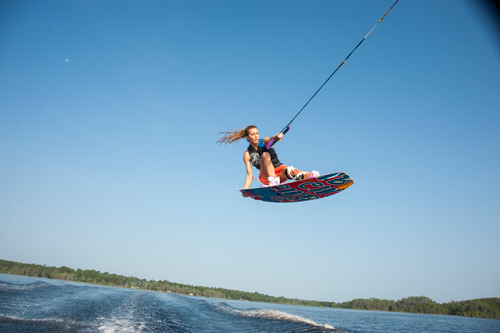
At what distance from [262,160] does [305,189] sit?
192cm

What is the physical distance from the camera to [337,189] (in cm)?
959

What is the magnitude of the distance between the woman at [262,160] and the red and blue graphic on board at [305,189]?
0.33 metres

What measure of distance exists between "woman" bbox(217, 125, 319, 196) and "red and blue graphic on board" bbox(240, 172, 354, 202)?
33 centimetres

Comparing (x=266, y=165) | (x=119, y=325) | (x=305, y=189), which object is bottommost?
(x=119, y=325)

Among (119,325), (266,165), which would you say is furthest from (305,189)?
(119,325)

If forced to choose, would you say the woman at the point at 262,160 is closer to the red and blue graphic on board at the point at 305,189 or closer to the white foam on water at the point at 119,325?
the red and blue graphic on board at the point at 305,189

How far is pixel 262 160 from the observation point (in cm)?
998

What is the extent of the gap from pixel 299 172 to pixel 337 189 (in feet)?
4.95

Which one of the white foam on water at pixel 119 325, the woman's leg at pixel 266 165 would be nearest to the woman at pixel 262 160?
the woman's leg at pixel 266 165

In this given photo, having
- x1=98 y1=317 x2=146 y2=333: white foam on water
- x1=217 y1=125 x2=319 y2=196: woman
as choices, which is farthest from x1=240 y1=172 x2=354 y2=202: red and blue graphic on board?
x1=98 y1=317 x2=146 y2=333: white foam on water

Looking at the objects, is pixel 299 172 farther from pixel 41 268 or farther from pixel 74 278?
pixel 41 268

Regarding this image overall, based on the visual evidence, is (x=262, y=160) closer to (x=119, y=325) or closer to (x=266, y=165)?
(x=266, y=165)

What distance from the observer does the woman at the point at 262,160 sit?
9805 mm

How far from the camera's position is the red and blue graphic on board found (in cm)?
886
